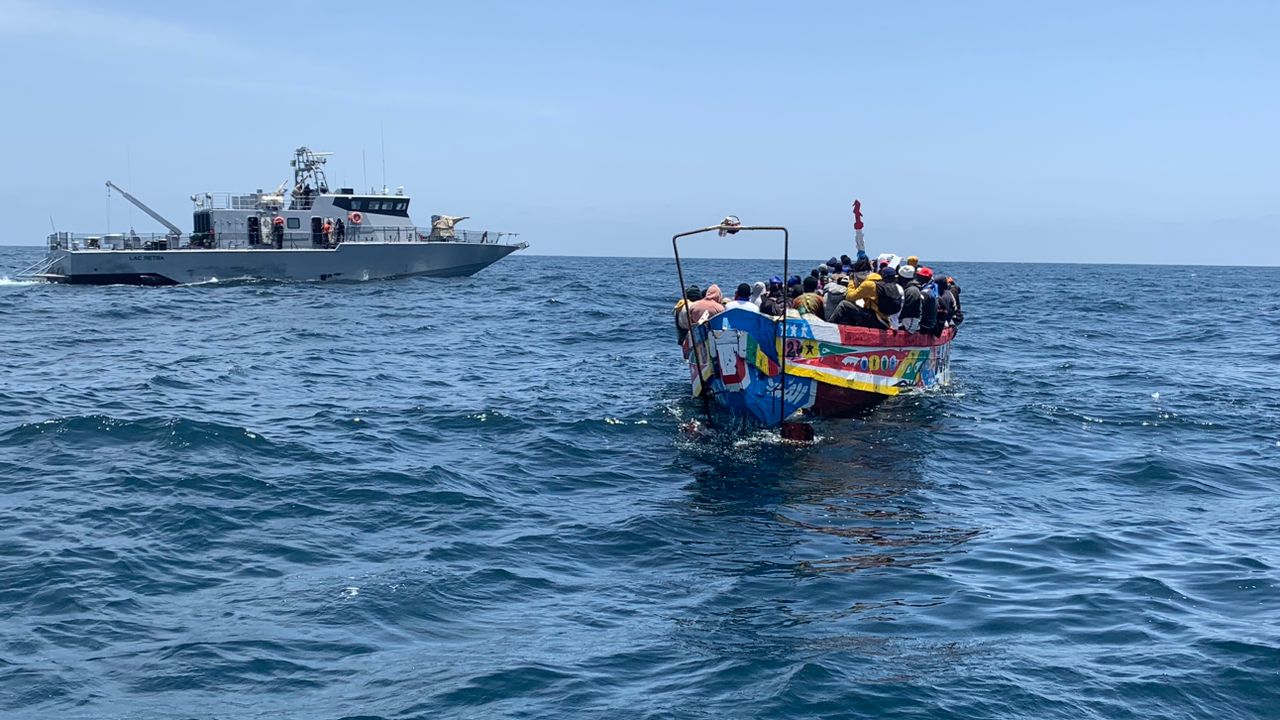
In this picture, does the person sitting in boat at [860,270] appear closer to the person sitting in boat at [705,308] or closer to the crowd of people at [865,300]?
the crowd of people at [865,300]

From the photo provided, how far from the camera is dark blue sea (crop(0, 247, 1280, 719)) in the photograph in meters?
7.45

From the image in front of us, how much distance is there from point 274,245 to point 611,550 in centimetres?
4114

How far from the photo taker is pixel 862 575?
32.4 ft

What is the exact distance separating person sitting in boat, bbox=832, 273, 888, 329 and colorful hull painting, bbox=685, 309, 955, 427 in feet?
1.15

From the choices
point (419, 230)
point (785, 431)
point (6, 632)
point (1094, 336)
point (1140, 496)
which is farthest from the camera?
point (419, 230)

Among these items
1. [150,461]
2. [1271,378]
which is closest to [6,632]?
[150,461]

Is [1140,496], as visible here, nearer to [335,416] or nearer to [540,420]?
[540,420]

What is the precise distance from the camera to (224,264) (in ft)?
154

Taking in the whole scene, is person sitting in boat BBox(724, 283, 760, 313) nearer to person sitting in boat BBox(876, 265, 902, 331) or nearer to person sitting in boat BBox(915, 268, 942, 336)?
person sitting in boat BBox(876, 265, 902, 331)

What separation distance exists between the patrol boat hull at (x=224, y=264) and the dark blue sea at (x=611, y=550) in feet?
85.5

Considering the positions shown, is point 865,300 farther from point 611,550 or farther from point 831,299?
point 611,550

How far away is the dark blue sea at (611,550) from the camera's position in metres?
7.45

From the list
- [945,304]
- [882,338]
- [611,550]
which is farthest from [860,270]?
[611,550]

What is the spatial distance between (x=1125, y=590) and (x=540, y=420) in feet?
31.7
